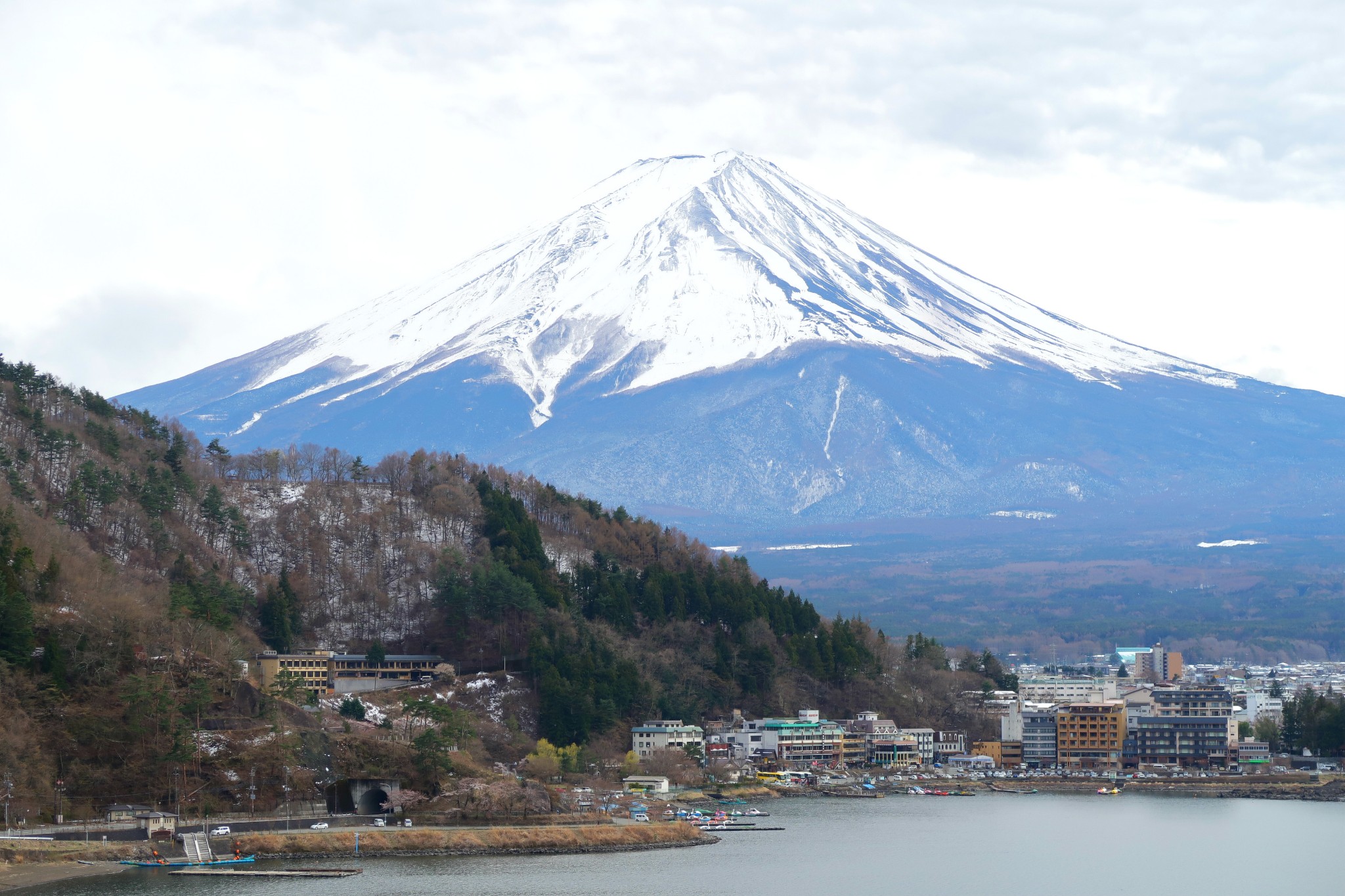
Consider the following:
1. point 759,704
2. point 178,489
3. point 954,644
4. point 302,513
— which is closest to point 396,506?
point 302,513

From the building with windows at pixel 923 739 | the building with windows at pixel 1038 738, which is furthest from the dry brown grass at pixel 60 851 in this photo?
the building with windows at pixel 1038 738

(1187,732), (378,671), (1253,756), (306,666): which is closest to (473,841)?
(306,666)

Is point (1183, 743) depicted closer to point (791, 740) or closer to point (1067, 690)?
point (1067, 690)

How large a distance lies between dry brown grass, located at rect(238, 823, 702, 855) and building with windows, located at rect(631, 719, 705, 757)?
1727cm

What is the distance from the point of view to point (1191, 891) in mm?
48281

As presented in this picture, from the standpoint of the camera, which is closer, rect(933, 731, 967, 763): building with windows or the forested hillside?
the forested hillside

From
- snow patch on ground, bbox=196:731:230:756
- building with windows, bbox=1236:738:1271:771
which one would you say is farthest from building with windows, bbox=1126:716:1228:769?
snow patch on ground, bbox=196:731:230:756

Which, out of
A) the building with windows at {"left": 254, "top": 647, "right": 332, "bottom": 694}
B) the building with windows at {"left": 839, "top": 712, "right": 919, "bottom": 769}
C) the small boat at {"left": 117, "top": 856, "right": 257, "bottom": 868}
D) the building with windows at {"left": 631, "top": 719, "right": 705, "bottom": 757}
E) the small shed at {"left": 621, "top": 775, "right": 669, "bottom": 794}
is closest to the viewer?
the small boat at {"left": 117, "top": 856, "right": 257, "bottom": 868}

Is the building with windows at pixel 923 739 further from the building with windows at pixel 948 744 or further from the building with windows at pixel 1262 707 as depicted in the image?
the building with windows at pixel 1262 707

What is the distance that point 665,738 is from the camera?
2936 inches

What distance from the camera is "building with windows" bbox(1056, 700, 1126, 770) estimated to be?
85312 mm

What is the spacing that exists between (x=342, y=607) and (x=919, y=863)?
3558 centimetres

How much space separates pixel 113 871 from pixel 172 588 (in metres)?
22.1

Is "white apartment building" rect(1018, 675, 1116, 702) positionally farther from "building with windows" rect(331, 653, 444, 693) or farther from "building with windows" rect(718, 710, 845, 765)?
"building with windows" rect(331, 653, 444, 693)
